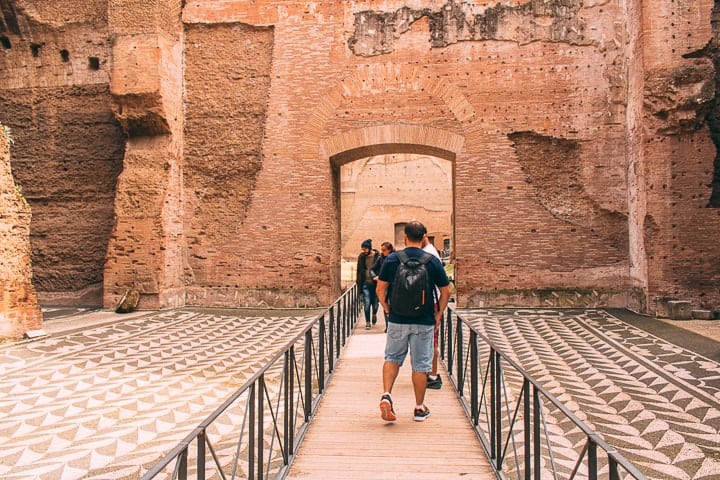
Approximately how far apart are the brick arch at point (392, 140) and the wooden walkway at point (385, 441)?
5.91 meters

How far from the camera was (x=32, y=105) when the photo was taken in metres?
10.2

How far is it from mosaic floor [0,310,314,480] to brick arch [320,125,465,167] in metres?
3.57

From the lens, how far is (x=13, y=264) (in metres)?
6.62

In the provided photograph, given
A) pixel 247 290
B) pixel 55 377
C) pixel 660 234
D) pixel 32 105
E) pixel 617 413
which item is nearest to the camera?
pixel 617 413

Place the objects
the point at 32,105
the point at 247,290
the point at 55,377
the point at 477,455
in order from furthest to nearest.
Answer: the point at 32,105 → the point at 247,290 → the point at 55,377 → the point at 477,455

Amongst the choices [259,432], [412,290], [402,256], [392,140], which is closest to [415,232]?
[402,256]

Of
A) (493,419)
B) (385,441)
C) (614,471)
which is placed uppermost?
(614,471)

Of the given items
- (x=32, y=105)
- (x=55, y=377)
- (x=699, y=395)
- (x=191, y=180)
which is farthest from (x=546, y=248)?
(x=32, y=105)

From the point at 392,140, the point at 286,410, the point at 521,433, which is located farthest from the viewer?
the point at 392,140

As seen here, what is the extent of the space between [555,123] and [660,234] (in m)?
2.56

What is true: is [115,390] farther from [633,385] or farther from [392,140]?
[392,140]

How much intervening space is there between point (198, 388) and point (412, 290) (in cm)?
260

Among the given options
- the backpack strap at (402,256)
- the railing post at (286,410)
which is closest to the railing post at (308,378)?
the railing post at (286,410)

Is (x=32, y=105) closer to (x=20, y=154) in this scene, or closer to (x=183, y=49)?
(x=20, y=154)
